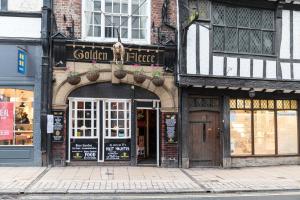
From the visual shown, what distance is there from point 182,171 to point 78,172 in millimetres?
3355

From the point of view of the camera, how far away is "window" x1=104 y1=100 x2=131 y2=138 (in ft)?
47.0

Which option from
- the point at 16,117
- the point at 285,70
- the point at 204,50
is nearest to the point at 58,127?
the point at 16,117

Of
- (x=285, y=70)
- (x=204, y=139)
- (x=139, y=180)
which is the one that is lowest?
(x=139, y=180)

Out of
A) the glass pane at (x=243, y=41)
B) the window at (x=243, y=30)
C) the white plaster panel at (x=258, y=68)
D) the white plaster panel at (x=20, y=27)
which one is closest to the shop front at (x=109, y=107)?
the white plaster panel at (x=20, y=27)

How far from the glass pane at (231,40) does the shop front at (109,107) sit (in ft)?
8.22

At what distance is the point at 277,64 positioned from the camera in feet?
51.6

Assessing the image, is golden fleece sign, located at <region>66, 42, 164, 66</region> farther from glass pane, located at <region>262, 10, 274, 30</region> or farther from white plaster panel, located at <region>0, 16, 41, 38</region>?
glass pane, located at <region>262, 10, 274, 30</region>

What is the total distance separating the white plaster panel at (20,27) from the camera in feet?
44.8

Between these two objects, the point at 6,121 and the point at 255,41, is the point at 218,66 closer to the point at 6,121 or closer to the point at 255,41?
the point at 255,41

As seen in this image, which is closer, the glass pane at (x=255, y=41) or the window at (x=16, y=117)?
the window at (x=16, y=117)

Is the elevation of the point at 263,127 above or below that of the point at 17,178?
above

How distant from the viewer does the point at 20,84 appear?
13680 millimetres

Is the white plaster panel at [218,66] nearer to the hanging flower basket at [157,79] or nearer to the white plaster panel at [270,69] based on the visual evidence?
the white plaster panel at [270,69]

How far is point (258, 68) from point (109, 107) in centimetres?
566
